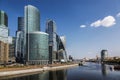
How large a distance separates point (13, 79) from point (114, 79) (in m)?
55.3

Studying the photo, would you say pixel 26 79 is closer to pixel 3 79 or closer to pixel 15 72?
pixel 3 79

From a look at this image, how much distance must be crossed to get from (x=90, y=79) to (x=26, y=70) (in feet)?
214

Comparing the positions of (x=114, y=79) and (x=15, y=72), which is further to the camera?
(x=15, y=72)

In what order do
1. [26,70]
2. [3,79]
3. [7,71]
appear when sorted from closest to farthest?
1. [3,79]
2. [7,71]
3. [26,70]

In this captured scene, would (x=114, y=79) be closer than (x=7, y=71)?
Yes

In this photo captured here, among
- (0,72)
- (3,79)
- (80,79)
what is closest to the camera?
(3,79)

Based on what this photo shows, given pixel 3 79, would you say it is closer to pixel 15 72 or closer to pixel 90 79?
pixel 15 72

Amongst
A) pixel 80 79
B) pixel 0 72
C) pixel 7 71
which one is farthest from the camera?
pixel 7 71

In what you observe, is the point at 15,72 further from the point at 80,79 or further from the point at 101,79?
the point at 101,79

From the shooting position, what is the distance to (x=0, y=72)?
127250 mm

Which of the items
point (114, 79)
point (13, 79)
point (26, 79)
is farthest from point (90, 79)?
point (13, 79)

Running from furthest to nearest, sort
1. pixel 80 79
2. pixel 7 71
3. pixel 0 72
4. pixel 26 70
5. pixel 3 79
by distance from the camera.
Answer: pixel 26 70 → pixel 7 71 → pixel 0 72 → pixel 80 79 → pixel 3 79

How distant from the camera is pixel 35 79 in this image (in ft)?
374

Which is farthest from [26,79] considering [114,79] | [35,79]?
[114,79]
